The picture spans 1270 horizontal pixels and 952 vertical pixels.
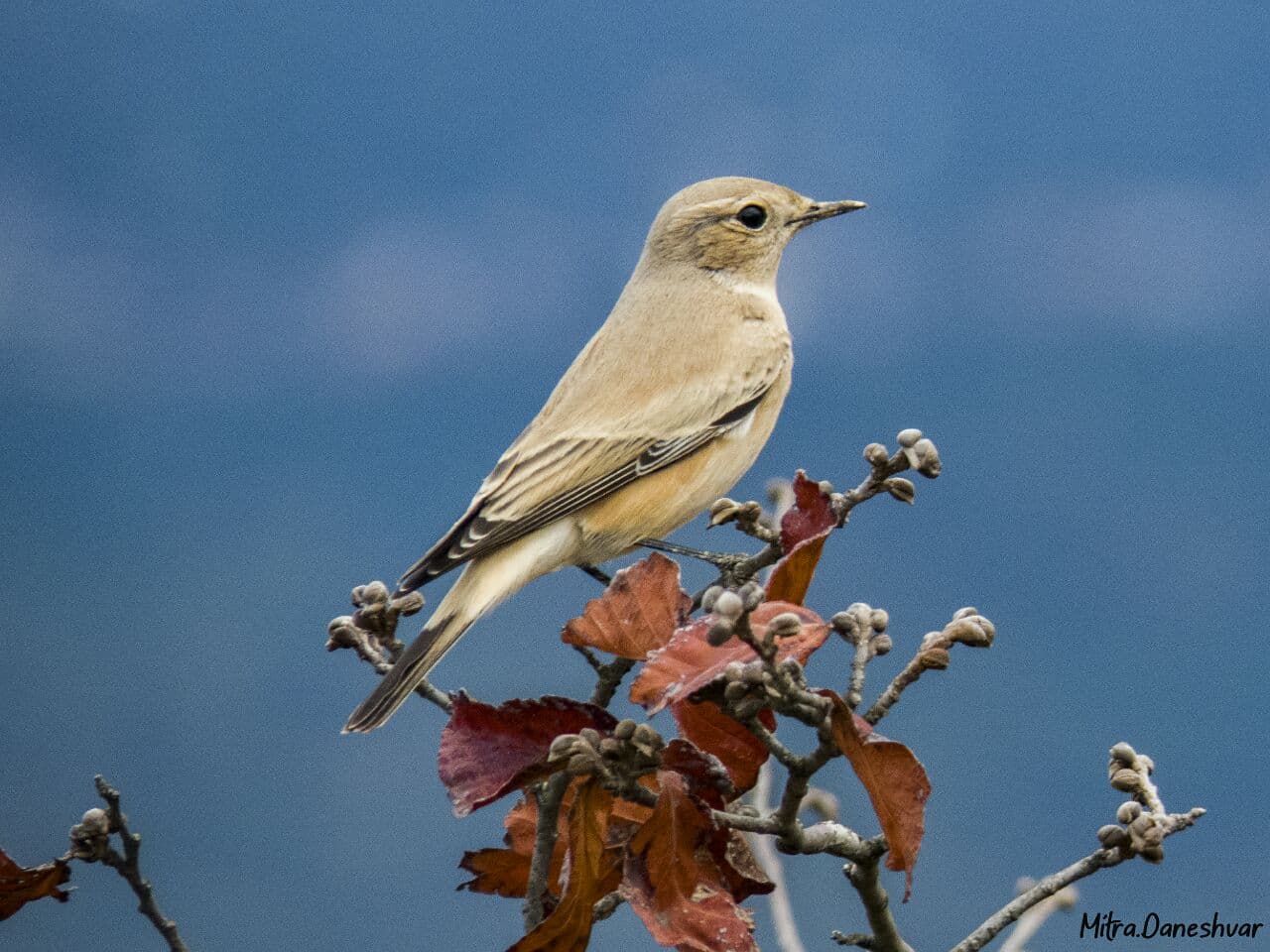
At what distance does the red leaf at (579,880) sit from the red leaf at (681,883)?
48mm

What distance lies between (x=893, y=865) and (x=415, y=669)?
4.34 ft

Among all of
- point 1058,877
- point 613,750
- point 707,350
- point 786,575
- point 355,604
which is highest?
point 707,350

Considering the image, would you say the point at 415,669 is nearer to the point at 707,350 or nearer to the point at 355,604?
the point at 355,604

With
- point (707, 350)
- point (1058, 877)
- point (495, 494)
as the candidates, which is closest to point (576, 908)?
point (1058, 877)

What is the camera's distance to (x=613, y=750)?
1.64m

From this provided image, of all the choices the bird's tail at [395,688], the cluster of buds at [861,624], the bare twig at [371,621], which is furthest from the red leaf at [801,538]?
the bird's tail at [395,688]

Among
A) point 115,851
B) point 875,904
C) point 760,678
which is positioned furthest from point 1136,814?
point 115,851

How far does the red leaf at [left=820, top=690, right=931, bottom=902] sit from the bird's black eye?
11.2ft

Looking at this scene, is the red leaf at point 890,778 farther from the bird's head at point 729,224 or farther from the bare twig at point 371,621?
the bird's head at point 729,224

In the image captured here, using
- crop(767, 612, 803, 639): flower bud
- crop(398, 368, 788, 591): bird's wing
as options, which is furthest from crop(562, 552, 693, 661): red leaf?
crop(398, 368, 788, 591): bird's wing

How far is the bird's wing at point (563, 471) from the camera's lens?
354cm

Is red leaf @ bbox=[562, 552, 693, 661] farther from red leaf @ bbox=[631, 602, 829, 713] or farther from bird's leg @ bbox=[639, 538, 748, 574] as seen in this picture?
bird's leg @ bbox=[639, 538, 748, 574]

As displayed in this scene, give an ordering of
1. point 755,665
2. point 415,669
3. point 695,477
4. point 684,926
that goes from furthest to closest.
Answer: point 695,477 < point 415,669 < point 684,926 < point 755,665

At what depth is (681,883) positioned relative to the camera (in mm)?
1728
